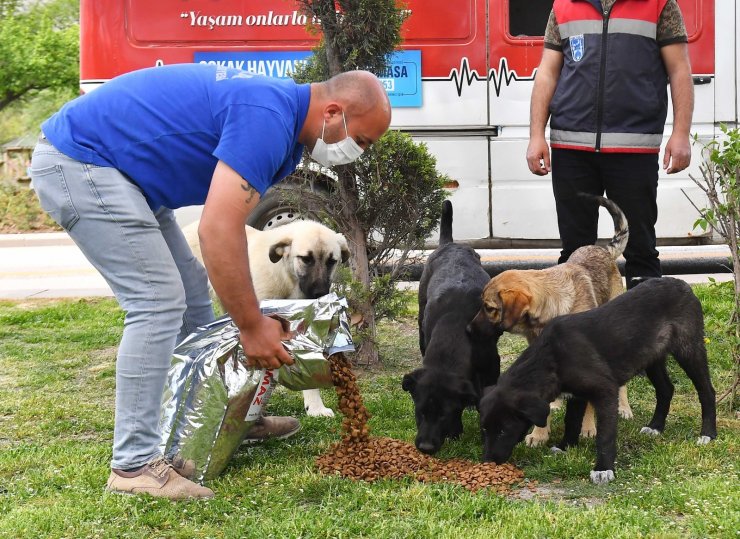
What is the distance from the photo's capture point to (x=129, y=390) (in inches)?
151

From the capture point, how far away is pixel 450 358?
15.5 ft

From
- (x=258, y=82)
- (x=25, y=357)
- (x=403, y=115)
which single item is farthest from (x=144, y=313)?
(x=403, y=115)

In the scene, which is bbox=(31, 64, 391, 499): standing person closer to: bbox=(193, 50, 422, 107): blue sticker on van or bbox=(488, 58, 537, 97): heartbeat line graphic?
bbox=(193, 50, 422, 107): blue sticker on van

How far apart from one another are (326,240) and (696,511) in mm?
3119

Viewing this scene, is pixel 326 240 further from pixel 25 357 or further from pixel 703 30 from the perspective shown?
pixel 703 30

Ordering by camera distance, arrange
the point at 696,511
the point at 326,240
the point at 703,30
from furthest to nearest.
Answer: the point at 703,30
the point at 326,240
the point at 696,511

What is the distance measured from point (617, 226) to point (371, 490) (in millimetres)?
2404

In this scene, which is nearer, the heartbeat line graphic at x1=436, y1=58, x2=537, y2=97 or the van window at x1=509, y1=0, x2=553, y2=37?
the heartbeat line graphic at x1=436, y1=58, x2=537, y2=97

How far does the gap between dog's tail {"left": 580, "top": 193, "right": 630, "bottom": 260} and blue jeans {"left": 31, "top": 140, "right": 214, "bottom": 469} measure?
8.69 ft

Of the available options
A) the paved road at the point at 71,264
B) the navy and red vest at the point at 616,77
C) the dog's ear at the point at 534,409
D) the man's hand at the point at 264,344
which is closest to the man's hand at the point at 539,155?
the navy and red vest at the point at 616,77

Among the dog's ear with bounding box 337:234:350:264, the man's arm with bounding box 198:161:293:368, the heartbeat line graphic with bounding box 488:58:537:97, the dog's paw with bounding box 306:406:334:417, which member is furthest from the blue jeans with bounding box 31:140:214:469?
the heartbeat line graphic with bounding box 488:58:537:97

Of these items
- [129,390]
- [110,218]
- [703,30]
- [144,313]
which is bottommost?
[129,390]

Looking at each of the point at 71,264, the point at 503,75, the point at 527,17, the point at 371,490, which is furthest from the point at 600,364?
the point at 71,264

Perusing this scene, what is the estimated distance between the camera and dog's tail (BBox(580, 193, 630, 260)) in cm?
529
